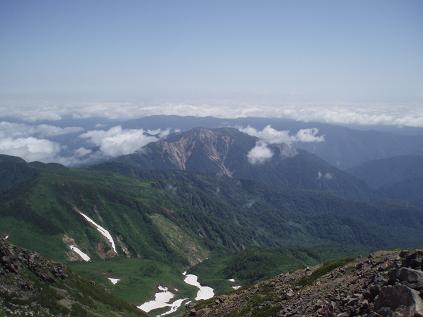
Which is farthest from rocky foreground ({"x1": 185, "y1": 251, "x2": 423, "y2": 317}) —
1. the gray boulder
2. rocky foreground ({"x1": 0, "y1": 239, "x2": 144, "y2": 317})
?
rocky foreground ({"x1": 0, "y1": 239, "x2": 144, "y2": 317})

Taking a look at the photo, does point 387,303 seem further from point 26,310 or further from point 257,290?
point 26,310

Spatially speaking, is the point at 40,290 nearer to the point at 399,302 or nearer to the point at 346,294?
the point at 346,294

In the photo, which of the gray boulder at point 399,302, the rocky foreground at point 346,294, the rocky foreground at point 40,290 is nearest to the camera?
the gray boulder at point 399,302

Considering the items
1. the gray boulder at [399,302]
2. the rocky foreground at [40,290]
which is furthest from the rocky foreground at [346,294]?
the rocky foreground at [40,290]

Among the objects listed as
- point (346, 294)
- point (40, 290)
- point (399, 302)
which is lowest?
point (40, 290)

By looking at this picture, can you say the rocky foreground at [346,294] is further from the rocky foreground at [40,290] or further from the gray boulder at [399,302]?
the rocky foreground at [40,290]

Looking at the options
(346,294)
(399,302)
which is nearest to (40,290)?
(346,294)

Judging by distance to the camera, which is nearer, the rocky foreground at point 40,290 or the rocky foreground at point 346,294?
the rocky foreground at point 346,294
